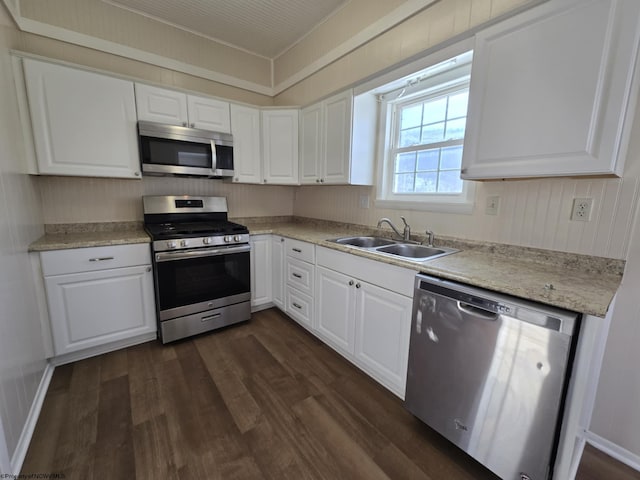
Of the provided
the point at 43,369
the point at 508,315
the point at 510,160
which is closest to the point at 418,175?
the point at 510,160

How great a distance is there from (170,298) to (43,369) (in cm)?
83

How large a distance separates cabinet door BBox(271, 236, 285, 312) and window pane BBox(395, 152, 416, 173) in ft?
4.18

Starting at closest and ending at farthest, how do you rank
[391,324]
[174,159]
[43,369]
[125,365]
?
[391,324], [43,369], [125,365], [174,159]

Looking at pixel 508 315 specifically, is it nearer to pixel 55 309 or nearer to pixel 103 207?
pixel 55 309

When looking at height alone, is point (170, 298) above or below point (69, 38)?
below

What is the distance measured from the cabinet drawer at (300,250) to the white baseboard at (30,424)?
186cm

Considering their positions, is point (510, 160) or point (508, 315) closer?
point (508, 315)

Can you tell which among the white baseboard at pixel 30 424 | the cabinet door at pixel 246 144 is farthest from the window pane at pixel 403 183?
the white baseboard at pixel 30 424

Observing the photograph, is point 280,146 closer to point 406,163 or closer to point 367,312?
point 406,163

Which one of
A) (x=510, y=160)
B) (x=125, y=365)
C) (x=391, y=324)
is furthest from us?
(x=125, y=365)

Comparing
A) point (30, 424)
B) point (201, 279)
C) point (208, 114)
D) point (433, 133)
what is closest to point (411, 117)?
point (433, 133)

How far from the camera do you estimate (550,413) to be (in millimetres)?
1006

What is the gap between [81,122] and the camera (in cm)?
204

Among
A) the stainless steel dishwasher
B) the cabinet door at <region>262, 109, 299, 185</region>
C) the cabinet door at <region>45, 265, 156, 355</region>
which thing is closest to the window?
the stainless steel dishwasher
